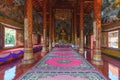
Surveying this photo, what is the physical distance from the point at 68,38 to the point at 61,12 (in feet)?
34.9

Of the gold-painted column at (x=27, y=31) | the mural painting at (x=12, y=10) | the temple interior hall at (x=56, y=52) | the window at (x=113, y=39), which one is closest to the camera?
the temple interior hall at (x=56, y=52)

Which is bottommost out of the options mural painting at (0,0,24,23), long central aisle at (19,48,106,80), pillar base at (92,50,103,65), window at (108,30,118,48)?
long central aisle at (19,48,106,80)

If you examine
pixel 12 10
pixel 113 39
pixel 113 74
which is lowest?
pixel 113 74

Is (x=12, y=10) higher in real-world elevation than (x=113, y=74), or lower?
higher

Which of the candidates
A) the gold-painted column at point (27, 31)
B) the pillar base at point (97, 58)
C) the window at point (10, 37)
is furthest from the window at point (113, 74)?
the window at point (10, 37)

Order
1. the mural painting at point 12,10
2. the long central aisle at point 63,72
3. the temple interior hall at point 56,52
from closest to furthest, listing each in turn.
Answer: the long central aisle at point 63,72 → the temple interior hall at point 56,52 → the mural painting at point 12,10

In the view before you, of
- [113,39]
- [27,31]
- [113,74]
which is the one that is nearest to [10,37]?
[27,31]

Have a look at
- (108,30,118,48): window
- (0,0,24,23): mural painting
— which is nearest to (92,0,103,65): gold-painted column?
(108,30,118,48): window

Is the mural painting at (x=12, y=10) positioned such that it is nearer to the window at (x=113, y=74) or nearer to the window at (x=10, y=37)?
the window at (x=10, y=37)

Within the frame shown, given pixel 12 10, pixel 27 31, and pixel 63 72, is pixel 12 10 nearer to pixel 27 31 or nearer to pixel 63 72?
pixel 27 31

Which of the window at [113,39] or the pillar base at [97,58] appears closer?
the pillar base at [97,58]

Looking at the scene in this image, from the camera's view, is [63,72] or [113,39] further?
[113,39]

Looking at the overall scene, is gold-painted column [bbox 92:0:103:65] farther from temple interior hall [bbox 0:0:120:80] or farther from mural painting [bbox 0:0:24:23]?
mural painting [bbox 0:0:24:23]

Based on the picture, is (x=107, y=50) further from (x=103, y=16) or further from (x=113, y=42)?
(x=103, y=16)
